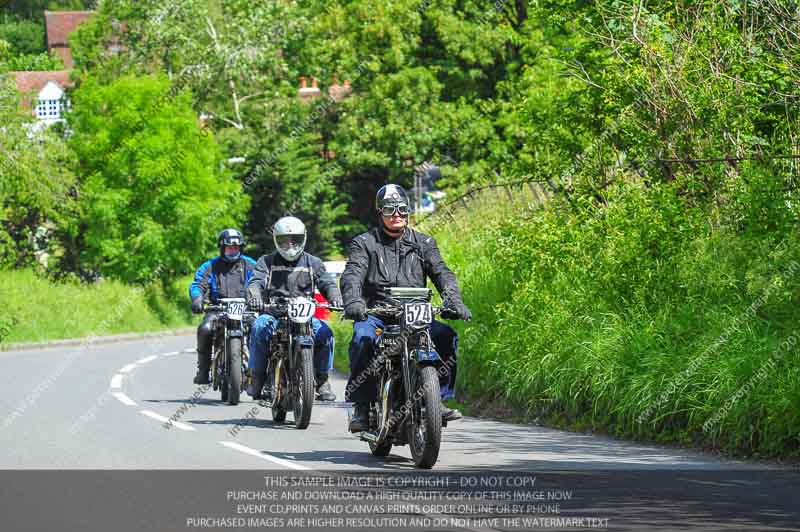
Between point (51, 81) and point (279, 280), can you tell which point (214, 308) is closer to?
point (279, 280)

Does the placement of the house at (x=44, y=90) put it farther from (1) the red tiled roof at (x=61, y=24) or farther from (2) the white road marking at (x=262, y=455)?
(2) the white road marking at (x=262, y=455)

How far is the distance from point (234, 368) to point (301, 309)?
10.7 ft

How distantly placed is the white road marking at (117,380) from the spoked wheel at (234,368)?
13.2 ft

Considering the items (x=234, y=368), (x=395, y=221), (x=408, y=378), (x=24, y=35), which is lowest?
(x=234, y=368)

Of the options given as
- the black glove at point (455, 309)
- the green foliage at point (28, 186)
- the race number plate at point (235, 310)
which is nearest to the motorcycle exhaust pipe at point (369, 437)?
the black glove at point (455, 309)

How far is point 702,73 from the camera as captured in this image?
16.9m

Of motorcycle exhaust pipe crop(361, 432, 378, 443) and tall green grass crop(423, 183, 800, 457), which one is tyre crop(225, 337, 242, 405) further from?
motorcycle exhaust pipe crop(361, 432, 378, 443)

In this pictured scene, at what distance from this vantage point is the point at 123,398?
19.0m

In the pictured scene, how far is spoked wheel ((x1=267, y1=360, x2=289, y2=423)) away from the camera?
589 inches

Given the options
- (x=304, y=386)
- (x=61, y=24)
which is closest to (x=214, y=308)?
(x=304, y=386)

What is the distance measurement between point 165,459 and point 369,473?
201 cm

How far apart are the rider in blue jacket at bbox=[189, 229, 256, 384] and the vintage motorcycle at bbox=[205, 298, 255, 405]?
4.7 inches

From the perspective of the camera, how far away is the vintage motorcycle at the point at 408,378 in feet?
34.9

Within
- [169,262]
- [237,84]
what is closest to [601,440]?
[169,262]
